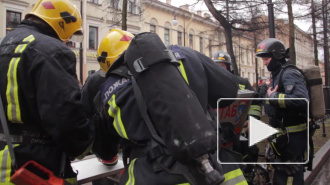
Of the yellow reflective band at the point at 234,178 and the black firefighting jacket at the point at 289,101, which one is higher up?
the black firefighting jacket at the point at 289,101

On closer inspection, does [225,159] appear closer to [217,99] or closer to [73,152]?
[217,99]

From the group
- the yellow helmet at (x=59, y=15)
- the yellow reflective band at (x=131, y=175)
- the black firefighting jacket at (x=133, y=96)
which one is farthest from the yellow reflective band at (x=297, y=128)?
the yellow helmet at (x=59, y=15)

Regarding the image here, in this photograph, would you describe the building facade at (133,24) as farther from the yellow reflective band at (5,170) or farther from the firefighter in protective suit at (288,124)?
the yellow reflective band at (5,170)

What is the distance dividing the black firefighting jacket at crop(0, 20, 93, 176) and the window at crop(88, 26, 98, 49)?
79.1ft

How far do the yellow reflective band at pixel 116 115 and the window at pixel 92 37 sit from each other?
2450cm

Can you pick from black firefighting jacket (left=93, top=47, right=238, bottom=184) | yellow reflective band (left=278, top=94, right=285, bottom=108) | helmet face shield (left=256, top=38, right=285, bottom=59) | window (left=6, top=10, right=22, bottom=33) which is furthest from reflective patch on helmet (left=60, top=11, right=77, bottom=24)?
window (left=6, top=10, right=22, bottom=33)

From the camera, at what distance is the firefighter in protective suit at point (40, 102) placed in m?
1.96

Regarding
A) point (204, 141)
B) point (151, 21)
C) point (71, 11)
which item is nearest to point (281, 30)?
point (71, 11)

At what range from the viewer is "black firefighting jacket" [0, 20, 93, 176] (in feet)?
6.43

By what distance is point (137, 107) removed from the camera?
171 centimetres

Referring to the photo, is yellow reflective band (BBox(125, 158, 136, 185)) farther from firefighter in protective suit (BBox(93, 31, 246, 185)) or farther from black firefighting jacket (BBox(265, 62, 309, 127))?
black firefighting jacket (BBox(265, 62, 309, 127))

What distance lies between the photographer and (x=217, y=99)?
75.8 inches

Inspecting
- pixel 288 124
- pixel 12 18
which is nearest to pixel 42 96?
pixel 288 124

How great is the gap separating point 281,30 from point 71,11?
11038 millimetres
